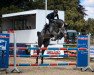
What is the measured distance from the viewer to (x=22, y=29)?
1602 inches

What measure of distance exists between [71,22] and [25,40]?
38775 mm

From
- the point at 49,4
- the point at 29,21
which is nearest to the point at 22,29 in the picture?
the point at 29,21

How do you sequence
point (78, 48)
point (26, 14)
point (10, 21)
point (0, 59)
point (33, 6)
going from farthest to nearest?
point (33, 6) → point (10, 21) → point (26, 14) → point (78, 48) → point (0, 59)

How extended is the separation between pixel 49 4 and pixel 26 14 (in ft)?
126

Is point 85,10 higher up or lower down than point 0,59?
higher up

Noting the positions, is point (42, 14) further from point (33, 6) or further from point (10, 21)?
point (33, 6)

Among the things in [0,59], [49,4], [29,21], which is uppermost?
[49,4]

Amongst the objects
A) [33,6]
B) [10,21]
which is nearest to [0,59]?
[10,21]

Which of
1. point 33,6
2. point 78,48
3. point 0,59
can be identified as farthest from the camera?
point 33,6

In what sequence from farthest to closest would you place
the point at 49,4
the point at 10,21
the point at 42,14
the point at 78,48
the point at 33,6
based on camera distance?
the point at 49,4 < the point at 33,6 < the point at 10,21 < the point at 42,14 < the point at 78,48

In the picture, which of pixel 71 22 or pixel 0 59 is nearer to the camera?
pixel 0 59

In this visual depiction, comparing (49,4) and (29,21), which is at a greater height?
(49,4)

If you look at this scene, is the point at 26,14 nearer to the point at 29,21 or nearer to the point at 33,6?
the point at 29,21

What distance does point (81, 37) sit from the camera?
20.5 m
